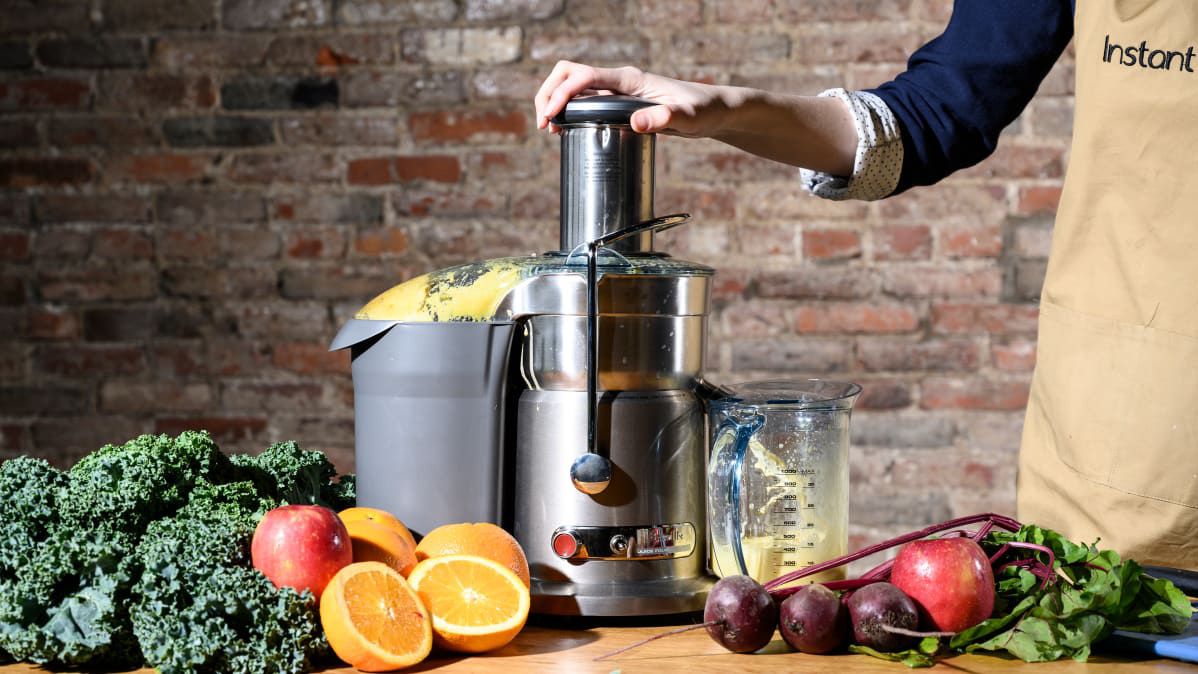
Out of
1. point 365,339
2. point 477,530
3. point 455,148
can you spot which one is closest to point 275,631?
point 477,530

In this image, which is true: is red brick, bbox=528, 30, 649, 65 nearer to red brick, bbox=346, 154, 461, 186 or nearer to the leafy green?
red brick, bbox=346, 154, 461, 186

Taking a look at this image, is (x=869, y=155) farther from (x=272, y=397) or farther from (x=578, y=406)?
(x=272, y=397)

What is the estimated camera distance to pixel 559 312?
945mm

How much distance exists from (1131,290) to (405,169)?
4.49ft

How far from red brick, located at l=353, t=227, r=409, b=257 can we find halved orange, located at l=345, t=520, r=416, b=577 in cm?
134

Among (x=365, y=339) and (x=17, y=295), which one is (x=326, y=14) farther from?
(x=365, y=339)

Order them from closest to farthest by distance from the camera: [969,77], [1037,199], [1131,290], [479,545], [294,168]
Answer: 1. [479,545]
2. [1131,290]
3. [969,77]
4. [1037,199]
5. [294,168]

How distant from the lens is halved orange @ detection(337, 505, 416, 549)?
89 cm

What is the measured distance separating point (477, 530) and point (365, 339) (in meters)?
0.20

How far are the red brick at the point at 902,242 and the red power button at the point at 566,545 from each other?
130 cm

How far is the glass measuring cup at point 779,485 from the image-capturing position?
0.92m

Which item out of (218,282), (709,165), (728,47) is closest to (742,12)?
(728,47)

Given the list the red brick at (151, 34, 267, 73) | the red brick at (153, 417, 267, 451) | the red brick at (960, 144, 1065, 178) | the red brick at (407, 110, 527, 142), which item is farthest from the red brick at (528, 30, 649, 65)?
the red brick at (153, 417, 267, 451)

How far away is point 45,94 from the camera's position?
2221 mm
